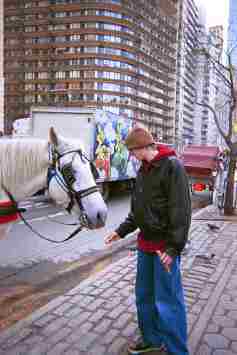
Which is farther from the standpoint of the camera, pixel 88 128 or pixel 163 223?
pixel 88 128

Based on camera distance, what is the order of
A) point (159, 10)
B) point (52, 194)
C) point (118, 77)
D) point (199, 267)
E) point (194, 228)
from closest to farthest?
point (52, 194) → point (199, 267) → point (194, 228) → point (118, 77) → point (159, 10)

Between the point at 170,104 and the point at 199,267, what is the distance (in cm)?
11171

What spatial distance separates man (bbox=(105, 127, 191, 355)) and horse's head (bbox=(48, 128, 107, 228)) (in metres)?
0.37

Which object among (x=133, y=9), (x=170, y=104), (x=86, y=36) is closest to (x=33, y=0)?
(x=86, y=36)

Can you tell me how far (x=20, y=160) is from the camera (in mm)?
2996

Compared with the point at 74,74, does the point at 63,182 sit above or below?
below

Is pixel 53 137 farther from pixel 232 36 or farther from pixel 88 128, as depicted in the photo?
pixel 232 36

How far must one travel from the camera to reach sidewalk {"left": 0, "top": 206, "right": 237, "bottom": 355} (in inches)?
126

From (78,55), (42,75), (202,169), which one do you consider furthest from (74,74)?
(202,169)

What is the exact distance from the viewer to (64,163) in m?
2.93

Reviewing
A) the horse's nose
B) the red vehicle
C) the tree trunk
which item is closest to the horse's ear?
the horse's nose

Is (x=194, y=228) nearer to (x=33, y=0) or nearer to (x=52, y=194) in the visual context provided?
(x=52, y=194)

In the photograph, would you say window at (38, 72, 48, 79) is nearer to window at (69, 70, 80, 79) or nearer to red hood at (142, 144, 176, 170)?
window at (69, 70, 80, 79)

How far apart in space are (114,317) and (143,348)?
0.74m
